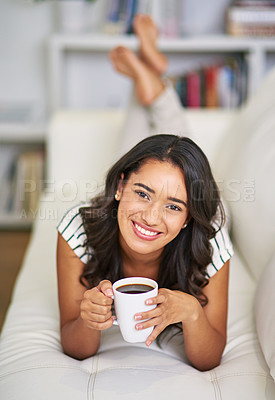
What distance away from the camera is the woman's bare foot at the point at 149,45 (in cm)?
193

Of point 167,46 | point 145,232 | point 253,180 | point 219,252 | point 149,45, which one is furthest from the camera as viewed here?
point 167,46

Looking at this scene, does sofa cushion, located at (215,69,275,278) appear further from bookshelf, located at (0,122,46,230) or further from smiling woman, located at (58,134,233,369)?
bookshelf, located at (0,122,46,230)

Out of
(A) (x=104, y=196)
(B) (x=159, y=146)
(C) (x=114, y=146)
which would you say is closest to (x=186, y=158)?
(B) (x=159, y=146)

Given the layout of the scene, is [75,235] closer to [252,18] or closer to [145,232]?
[145,232]

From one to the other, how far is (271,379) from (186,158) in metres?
0.44

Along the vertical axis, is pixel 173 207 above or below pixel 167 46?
below

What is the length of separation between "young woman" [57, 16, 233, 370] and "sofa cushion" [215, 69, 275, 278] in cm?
17

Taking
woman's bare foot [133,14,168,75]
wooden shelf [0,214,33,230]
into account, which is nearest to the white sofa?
woman's bare foot [133,14,168,75]

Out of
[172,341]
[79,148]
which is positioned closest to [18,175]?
[79,148]

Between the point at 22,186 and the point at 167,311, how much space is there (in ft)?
5.88

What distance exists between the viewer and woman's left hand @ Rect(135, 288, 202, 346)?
88 centimetres

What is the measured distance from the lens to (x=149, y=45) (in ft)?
6.43

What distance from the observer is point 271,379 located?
38.5 inches

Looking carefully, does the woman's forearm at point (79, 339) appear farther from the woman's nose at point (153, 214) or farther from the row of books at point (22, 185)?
the row of books at point (22, 185)
